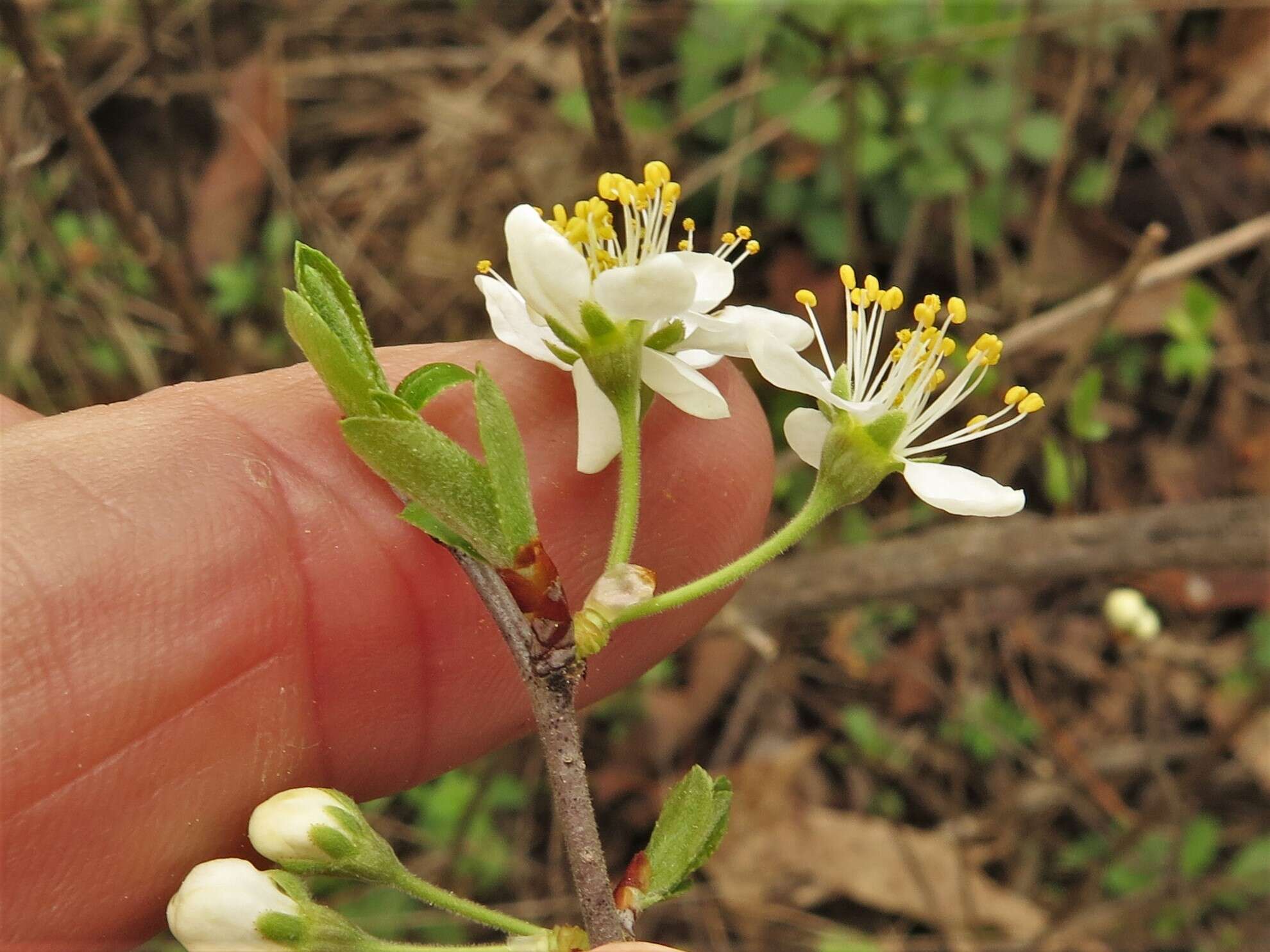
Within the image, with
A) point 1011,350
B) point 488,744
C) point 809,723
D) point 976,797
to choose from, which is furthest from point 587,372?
point 976,797

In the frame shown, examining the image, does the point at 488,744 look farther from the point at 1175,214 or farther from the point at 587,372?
the point at 1175,214

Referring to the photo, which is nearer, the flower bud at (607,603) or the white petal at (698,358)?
the flower bud at (607,603)

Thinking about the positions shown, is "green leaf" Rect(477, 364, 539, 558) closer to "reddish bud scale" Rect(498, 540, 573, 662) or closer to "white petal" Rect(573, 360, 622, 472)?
"reddish bud scale" Rect(498, 540, 573, 662)

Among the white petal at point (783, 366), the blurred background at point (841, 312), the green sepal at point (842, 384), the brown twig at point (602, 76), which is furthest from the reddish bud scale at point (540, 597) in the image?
the blurred background at point (841, 312)

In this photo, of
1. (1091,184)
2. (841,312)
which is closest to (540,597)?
(841,312)

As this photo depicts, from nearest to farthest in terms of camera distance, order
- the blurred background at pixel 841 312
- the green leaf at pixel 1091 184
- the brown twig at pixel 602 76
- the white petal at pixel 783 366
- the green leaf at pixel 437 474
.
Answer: the green leaf at pixel 437 474 < the white petal at pixel 783 366 < the brown twig at pixel 602 76 < the blurred background at pixel 841 312 < the green leaf at pixel 1091 184

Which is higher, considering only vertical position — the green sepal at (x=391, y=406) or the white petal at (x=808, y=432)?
the green sepal at (x=391, y=406)

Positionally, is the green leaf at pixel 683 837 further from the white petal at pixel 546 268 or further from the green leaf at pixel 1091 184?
the green leaf at pixel 1091 184
